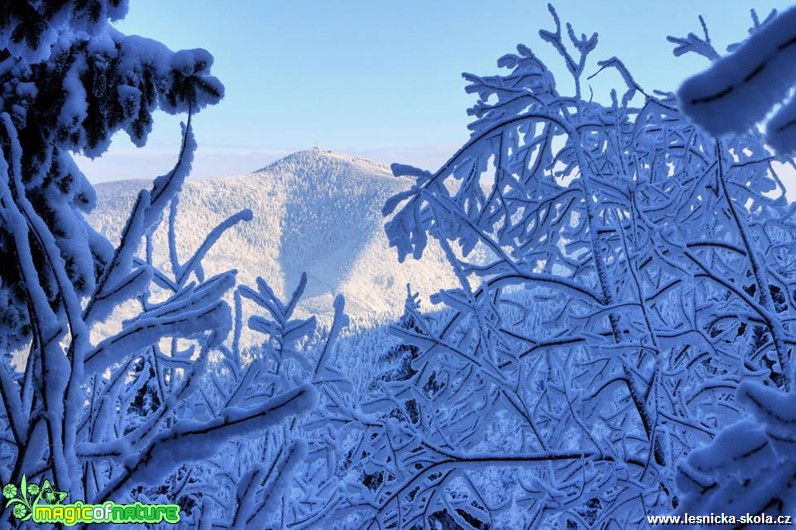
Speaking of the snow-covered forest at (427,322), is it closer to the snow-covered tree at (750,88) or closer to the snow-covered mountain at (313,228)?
the snow-covered tree at (750,88)

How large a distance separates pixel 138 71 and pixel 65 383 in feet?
4.89

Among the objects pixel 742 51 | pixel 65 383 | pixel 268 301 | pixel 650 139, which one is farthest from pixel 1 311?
pixel 650 139

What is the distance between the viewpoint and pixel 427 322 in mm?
3195

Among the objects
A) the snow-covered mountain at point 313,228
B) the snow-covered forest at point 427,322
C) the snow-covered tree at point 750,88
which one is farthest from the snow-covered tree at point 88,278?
the snow-covered mountain at point 313,228

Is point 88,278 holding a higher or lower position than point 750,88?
lower

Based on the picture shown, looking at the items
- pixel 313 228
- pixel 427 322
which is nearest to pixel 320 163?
pixel 313 228

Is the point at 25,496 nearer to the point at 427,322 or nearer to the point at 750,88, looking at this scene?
the point at 750,88

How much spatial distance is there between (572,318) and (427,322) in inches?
33.1

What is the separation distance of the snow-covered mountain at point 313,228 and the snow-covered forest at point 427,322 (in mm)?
118846

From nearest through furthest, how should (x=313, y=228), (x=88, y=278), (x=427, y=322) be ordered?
(x=88, y=278)
(x=427, y=322)
(x=313, y=228)

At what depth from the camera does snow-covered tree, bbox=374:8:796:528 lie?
8.13 feet

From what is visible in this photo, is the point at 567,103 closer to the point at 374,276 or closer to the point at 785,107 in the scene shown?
the point at 785,107

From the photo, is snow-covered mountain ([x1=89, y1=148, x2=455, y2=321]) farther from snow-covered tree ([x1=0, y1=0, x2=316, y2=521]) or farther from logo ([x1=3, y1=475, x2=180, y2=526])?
logo ([x1=3, y1=475, x2=180, y2=526])

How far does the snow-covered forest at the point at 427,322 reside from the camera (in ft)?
3.32
